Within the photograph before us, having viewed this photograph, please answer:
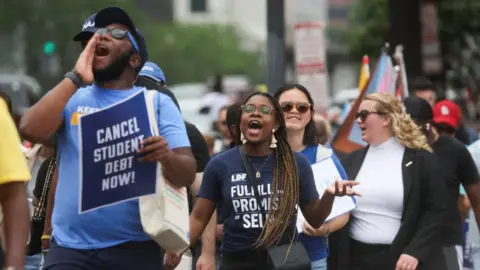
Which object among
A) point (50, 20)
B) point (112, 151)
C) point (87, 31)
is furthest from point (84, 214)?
point (50, 20)

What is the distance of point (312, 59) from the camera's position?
51.4ft

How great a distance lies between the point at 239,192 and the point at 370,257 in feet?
5.57

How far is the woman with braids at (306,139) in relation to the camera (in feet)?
27.8

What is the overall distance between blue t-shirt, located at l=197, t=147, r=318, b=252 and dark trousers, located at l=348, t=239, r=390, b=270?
1402mm

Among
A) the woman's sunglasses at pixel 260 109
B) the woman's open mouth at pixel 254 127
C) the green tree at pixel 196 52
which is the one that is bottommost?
the green tree at pixel 196 52

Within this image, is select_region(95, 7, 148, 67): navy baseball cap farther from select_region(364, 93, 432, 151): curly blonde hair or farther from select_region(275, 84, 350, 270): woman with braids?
select_region(364, 93, 432, 151): curly blonde hair

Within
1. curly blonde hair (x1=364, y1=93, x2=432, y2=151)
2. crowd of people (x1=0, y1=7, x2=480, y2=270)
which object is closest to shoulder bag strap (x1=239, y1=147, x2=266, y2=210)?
crowd of people (x1=0, y1=7, x2=480, y2=270)

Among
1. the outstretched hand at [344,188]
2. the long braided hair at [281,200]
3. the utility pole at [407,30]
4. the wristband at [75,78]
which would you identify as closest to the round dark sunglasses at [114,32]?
the wristband at [75,78]

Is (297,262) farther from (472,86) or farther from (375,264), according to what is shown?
(472,86)

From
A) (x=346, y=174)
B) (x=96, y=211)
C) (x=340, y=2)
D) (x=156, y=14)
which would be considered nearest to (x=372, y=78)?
(x=346, y=174)

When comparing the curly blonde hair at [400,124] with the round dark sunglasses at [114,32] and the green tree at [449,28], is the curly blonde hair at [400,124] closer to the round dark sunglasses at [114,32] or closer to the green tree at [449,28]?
the round dark sunglasses at [114,32]

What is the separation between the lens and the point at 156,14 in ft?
434

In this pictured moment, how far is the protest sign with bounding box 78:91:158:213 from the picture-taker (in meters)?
5.98

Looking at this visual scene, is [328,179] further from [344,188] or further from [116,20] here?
[116,20]
